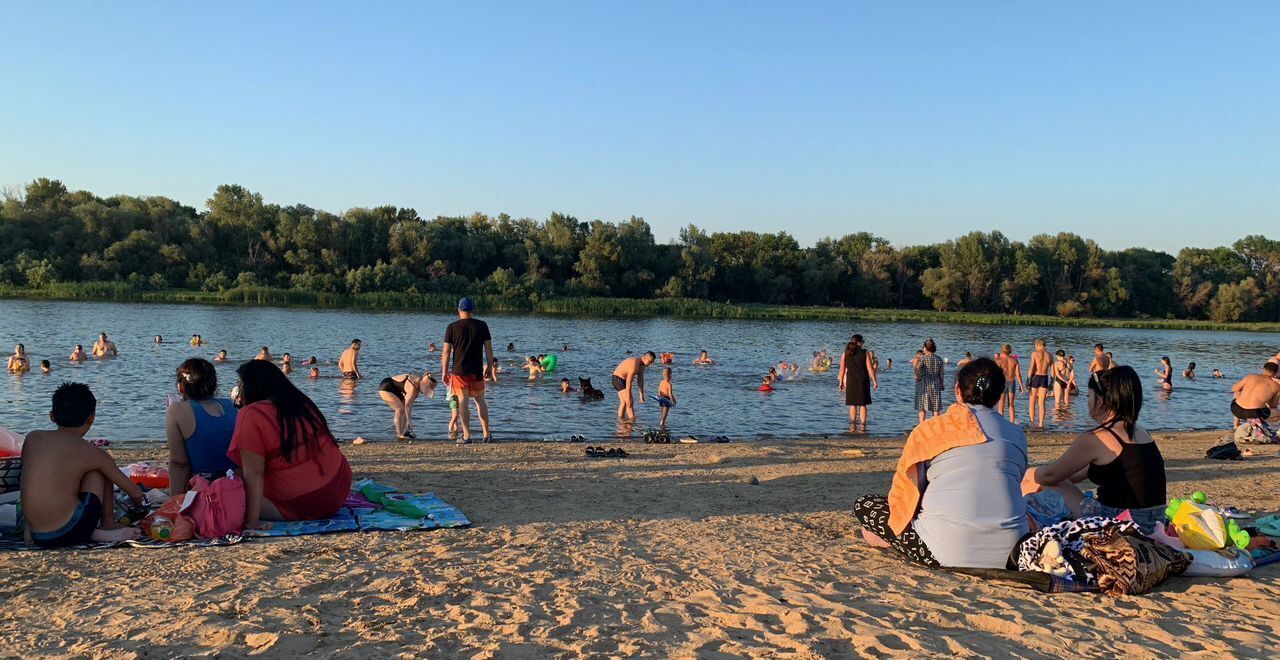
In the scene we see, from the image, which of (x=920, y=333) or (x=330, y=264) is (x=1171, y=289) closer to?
(x=920, y=333)

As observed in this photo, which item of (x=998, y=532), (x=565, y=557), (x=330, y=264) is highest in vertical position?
(x=330, y=264)

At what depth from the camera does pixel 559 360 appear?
1074 inches

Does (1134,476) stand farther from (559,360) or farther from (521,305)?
(521,305)

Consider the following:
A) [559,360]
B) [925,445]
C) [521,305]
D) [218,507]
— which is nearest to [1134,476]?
[925,445]

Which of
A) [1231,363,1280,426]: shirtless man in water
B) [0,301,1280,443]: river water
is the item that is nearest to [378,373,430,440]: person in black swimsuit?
[0,301,1280,443]: river water

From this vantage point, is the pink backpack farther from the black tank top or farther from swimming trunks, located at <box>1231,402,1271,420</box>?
swimming trunks, located at <box>1231,402,1271,420</box>

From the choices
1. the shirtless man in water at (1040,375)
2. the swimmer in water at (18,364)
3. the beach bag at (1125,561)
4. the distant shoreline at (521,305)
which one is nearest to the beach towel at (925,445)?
the beach bag at (1125,561)

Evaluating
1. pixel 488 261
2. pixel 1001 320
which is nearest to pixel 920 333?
pixel 1001 320

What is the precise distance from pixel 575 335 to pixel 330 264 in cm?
3467

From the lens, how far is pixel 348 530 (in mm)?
5926

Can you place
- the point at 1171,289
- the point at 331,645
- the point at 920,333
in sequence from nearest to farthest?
1. the point at 331,645
2. the point at 920,333
3. the point at 1171,289

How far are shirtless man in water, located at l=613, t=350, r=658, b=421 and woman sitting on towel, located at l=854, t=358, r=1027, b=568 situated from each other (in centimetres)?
842

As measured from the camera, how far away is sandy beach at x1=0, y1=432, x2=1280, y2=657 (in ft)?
12.7

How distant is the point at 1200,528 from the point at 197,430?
6656mm
